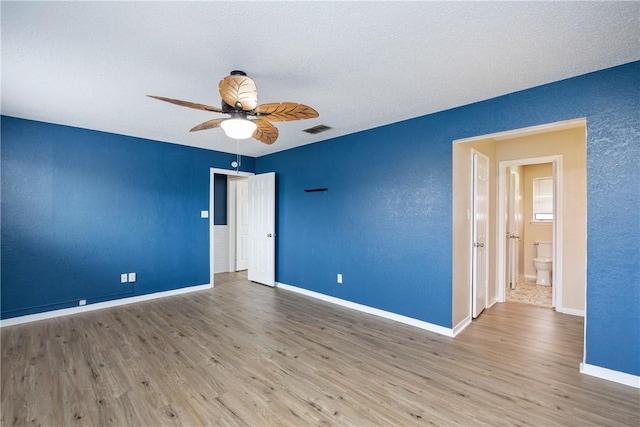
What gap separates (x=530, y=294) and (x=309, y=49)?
532cm

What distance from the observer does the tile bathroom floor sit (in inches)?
176

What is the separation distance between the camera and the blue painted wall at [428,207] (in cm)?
227

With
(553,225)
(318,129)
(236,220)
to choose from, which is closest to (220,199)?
(236,220)

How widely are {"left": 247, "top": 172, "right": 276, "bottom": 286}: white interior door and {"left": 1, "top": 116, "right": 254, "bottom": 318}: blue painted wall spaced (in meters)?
0.90

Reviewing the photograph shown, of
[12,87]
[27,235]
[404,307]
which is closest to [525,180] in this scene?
[404,307]

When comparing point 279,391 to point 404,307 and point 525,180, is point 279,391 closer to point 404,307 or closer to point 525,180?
point 404,307

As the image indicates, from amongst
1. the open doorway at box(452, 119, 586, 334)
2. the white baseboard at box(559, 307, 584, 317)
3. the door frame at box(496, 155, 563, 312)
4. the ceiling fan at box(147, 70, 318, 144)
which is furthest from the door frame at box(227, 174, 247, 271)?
the white baseboard at box(559, 307, 584, 317)

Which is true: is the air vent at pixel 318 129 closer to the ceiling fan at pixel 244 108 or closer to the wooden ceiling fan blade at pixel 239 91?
the ceiling fan at pixel 244 108

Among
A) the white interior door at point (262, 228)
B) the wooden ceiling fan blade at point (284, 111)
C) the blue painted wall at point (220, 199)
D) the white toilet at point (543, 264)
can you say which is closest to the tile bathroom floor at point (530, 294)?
the white toilet at point (543, 264)

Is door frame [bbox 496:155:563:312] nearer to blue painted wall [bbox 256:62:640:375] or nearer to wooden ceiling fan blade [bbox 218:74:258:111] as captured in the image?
blue painted wall [bbox 256:62:640:375]

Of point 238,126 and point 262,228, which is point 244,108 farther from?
point 262,228

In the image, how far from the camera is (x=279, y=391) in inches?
86.7

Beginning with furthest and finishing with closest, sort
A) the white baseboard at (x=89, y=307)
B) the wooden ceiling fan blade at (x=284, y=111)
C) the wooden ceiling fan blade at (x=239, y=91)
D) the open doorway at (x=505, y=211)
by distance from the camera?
the white baseboard at (x=89, y=307)
the open doorway at (x=505, y=211)
the wooden ceiling fan blade at (x=284, y=111)
the wooden ceiling fan blade at (x=239, y=91)

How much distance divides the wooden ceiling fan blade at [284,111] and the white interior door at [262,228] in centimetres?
304
